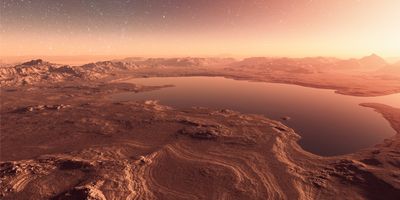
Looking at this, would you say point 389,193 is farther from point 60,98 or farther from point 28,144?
point 60,98

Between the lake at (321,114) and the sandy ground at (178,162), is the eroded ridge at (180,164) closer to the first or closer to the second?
the sandy ground at (178,162)

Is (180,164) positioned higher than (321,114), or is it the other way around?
(321,114)

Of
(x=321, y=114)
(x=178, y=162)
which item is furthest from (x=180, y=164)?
(x=321, y=114)

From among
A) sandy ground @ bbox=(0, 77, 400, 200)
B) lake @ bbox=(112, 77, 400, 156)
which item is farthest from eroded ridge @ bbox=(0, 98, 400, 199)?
lake @ bbox=(112, 77, 400, 156)

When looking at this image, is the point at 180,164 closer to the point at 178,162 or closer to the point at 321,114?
the point at 178,162

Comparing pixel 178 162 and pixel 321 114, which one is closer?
pixel 178 162

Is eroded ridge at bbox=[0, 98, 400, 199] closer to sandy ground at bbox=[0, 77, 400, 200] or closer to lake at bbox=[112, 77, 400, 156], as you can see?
sandy ground at bbox=[0, 77, 400, 200]

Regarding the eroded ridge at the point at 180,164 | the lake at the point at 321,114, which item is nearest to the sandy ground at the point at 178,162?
the eroded ridge at the point at 180,164

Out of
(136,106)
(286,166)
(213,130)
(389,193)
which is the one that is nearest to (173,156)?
(213,130)
